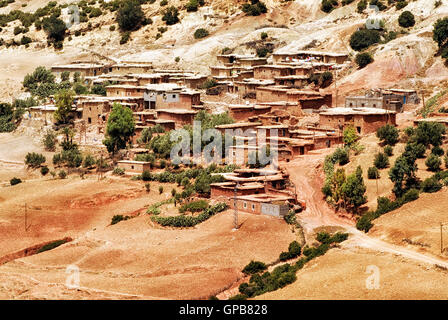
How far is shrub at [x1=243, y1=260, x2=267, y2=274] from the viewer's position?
1510 inches

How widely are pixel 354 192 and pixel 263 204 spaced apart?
4.68 m

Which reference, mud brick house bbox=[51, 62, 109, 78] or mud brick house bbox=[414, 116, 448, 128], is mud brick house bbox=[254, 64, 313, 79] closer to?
mud brick house bbox=[414, 116, 448, 128]

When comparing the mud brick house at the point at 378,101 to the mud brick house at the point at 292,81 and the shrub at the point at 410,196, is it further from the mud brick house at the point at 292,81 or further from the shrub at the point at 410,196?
the shrub at the point at 410,196

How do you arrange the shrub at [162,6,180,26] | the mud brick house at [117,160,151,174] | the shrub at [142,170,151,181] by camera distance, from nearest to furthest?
the shrub at [142,170,151,181] → the mud brick house at [117,160,151,174] → the shrub at [162,6,180,26]

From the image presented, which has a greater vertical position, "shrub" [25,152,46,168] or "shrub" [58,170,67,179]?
"shrub" [25,152,46,168]

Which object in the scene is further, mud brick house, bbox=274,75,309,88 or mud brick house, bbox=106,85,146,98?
mud brick house, bbox=106,85,146,98

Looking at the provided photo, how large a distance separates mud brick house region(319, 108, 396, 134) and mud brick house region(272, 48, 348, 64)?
1587cm

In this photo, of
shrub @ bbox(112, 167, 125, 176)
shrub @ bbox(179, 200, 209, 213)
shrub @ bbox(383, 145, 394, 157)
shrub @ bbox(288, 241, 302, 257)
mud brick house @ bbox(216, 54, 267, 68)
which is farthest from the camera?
mud brick house @ bbox(216, 54, 267, 68)

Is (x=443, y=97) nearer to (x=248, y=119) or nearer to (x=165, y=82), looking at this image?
(x=248, y=119)

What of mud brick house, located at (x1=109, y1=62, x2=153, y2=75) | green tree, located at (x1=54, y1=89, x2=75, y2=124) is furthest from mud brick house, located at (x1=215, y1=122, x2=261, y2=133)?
mud brick house, located at (x1=109, y1=62, x2=153, y2=75)

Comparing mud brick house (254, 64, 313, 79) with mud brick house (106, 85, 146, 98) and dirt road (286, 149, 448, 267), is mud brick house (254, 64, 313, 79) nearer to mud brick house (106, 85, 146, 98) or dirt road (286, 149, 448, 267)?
mud brick house (106, 85, 146, 98)

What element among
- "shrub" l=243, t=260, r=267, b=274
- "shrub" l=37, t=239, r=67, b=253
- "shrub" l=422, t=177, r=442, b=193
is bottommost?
"shrub" l=37, t=239, r=67, b=253

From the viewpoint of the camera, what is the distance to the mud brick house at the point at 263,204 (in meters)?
44.5

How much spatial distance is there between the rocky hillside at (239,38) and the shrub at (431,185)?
65.2 ft
